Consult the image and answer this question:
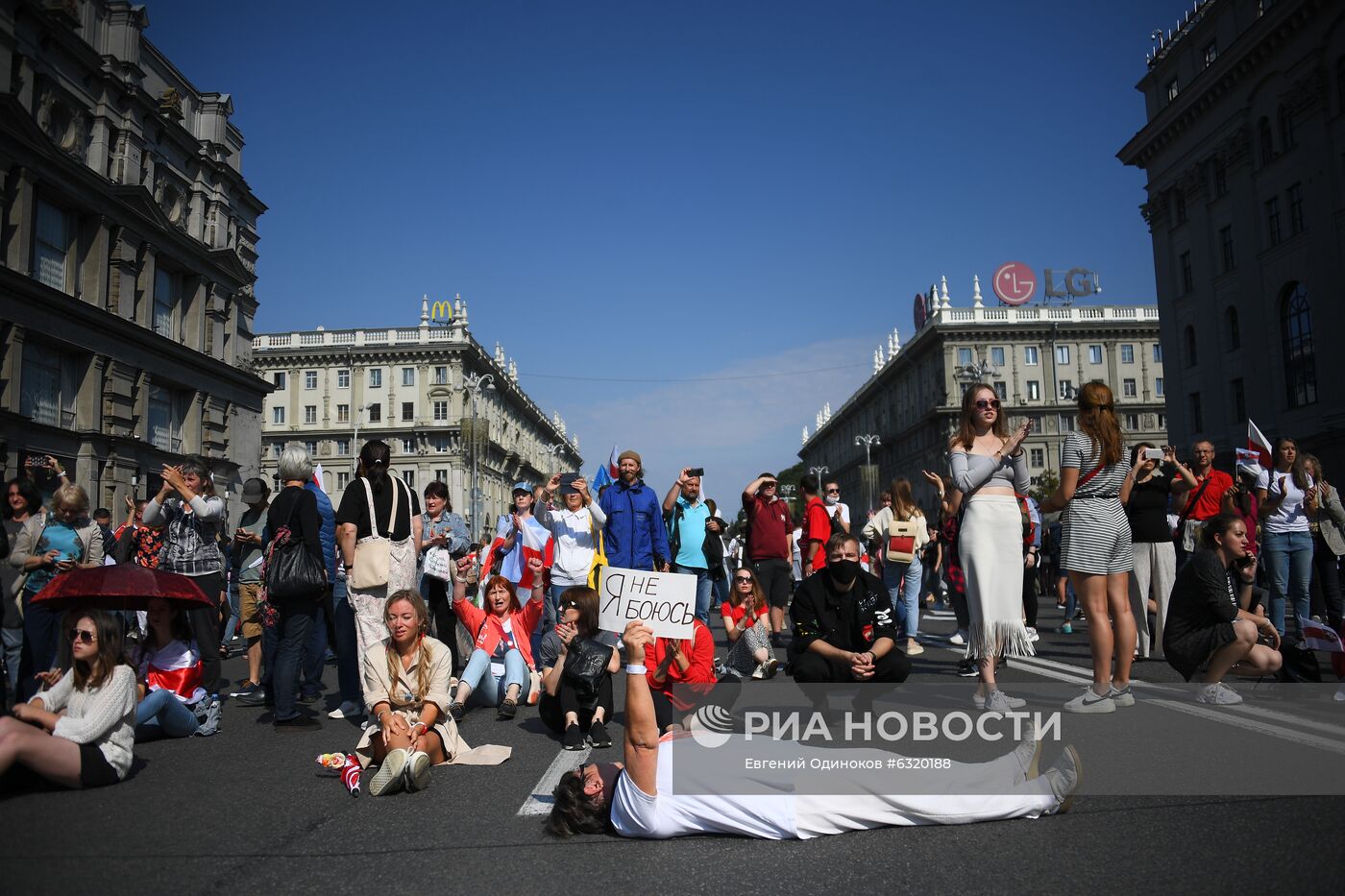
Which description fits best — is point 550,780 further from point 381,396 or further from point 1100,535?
point 381,396

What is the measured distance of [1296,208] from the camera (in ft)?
115

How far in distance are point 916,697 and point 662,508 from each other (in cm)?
417

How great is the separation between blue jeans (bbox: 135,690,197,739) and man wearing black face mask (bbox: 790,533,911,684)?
4.18 m

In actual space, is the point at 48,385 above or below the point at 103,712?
above

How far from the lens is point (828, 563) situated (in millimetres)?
6266

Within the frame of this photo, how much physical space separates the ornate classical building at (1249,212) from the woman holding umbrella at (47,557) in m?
34.7

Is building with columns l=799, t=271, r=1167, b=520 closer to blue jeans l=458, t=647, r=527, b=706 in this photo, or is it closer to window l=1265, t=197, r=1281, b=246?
window l=1265, t=197, r=1281, b=246

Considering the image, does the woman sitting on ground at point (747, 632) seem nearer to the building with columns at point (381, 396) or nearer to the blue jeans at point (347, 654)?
the blue jeans at point (347, 654)

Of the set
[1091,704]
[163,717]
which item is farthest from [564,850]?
[163,717]

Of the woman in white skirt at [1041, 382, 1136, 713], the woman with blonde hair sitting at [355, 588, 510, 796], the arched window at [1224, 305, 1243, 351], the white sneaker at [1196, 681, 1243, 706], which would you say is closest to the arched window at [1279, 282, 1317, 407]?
the arched window at [1224, 305, 1243, 351]

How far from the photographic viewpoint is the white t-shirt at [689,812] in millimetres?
3824

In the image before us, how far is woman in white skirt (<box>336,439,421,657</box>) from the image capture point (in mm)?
7184

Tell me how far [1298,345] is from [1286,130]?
7732 mm

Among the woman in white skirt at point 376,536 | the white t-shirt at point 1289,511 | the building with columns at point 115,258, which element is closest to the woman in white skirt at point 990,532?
the woman in white skirt at point 376,536
